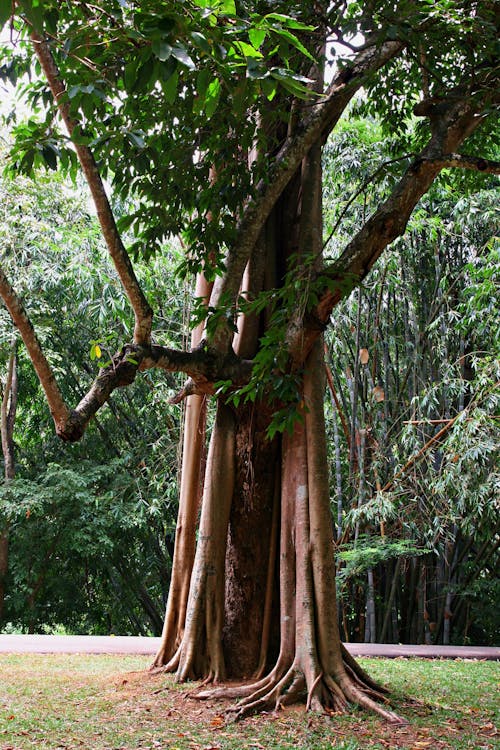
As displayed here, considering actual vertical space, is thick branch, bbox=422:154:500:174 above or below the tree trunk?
above

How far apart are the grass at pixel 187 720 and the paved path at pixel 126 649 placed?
6.73ft

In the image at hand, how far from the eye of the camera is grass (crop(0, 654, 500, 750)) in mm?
4199

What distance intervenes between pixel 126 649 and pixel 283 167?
5.87m

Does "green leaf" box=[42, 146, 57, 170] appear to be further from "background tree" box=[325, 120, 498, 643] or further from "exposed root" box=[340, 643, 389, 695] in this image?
"background tree" box=[325, 120, 498, 643]

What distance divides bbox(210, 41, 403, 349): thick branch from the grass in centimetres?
246

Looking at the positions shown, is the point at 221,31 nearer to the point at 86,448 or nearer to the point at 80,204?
the point at 80,204

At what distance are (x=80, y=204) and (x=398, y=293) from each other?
4764mm

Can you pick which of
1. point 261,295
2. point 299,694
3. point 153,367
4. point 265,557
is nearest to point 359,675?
point 299,694

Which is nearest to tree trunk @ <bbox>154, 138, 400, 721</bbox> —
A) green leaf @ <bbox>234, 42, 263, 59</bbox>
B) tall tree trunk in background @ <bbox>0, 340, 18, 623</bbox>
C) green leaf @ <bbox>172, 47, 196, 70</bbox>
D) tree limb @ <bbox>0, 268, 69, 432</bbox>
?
tree limb @ <bbox>0, 268, 69, 432</bbox>

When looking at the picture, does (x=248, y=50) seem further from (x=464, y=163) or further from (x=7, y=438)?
(x=7, y=438)

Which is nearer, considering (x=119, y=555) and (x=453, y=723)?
(x=453, y=723)

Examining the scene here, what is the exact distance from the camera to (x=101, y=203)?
4.43m

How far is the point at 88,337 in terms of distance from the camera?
12180 millimetres

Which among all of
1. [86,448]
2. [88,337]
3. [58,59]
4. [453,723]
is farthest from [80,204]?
[453,723]
